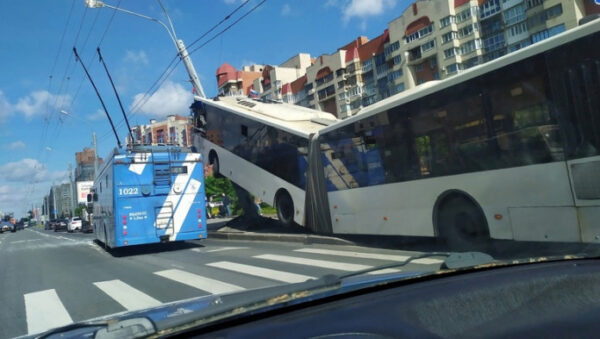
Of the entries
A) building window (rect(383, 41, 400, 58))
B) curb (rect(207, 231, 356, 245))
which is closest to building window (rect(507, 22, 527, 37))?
building window (rect(383, 41, 400, 58))

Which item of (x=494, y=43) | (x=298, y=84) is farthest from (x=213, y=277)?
(x=298, y=84)

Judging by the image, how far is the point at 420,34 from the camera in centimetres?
4594

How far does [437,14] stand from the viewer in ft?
138

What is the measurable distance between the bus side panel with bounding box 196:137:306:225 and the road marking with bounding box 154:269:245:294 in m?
4.79

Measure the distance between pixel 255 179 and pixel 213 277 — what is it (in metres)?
7.34

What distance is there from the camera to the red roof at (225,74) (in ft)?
298

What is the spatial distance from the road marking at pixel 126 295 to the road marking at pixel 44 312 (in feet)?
2.35

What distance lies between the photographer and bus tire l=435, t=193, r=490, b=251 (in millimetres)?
7734

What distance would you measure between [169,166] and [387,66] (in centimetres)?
4486

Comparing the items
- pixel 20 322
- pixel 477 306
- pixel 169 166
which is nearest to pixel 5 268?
pixel 169 166

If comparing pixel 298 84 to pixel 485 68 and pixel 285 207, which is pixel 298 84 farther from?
pixel 485 68

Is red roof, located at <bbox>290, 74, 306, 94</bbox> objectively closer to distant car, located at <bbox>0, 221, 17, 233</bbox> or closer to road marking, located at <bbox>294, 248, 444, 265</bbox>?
distant car, located at <bbox>0, 221, 17, 233</bbox>

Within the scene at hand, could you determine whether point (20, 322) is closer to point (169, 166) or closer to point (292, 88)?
point (169, 166)

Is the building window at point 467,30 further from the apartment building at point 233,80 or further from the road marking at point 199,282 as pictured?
the apartment building at point 233,80
